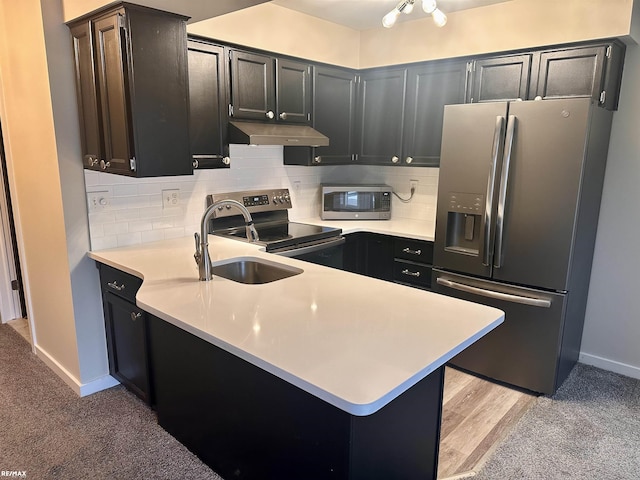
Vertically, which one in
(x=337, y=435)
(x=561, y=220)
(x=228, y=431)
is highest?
(x=561, y=220)

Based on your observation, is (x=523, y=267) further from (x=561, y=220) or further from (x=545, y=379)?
(x=545, y=379)

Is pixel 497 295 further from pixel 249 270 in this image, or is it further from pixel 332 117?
pixel 332 117

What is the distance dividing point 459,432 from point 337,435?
1.39 meters

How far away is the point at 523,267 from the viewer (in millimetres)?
2758

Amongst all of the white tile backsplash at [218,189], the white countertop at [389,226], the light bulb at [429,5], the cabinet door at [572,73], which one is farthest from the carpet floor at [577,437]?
the light bulb at [429,5]

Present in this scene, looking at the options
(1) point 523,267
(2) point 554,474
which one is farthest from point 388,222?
(2) point 554,474

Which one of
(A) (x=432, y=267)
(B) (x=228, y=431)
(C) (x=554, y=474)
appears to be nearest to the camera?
(B) (x=228, y=431)

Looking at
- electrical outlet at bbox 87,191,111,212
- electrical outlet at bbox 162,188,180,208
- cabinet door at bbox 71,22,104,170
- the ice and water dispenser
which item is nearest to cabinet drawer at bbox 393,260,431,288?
the ice and water dispenser

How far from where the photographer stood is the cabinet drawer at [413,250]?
329cm

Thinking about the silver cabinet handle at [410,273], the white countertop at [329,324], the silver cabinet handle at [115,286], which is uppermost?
the white countertop at [329,324]

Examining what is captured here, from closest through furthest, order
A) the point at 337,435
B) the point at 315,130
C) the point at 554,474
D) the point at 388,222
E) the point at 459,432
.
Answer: the point at 337,435 → the point at 554,474 → the point at 459,432 → the point at 315,130 → the point at 388,222

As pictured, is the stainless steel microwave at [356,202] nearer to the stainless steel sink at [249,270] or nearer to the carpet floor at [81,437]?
the stainless steel sink at [249,270]

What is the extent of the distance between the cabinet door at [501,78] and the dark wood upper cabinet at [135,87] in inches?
77.3

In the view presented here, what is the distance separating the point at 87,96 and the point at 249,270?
48.9 inches
